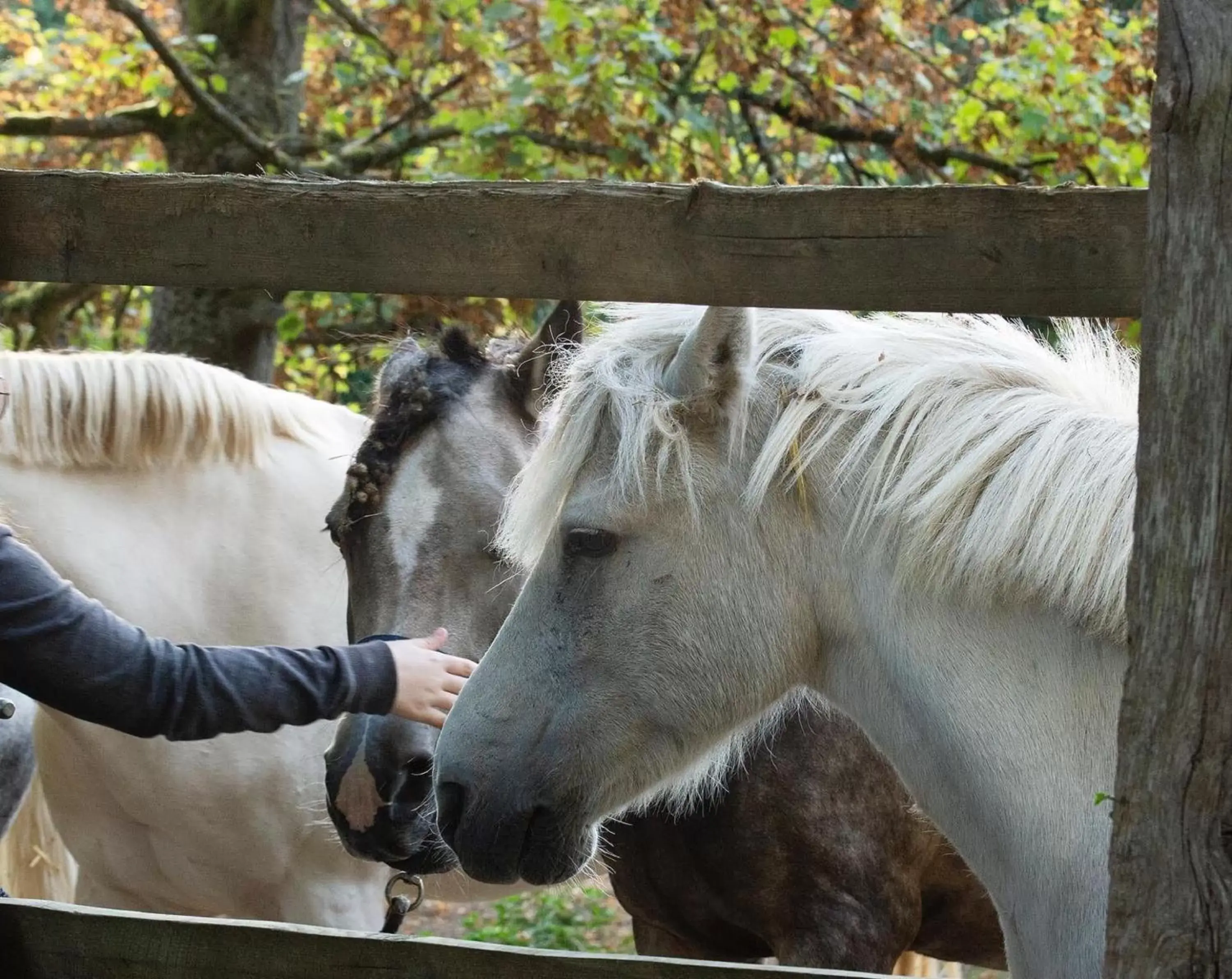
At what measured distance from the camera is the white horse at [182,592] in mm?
3189

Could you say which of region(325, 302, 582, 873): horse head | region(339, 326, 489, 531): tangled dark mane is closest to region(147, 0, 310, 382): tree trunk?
region(339, 326, 489, 531): tangled dark mane

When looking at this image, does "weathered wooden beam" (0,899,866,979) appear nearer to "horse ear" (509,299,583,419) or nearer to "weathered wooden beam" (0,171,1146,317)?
"weathered wooden beam" (0,171,1146,317)

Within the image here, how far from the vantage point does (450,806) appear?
6.00ft

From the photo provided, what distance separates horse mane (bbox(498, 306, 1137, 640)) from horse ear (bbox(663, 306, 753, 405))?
0.8 inches

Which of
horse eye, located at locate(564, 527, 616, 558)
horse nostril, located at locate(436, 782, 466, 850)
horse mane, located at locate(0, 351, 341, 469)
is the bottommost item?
horse nostril, located at locate(436, 782, 466, 850)

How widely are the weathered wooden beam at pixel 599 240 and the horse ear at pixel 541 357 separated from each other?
4.12 feet

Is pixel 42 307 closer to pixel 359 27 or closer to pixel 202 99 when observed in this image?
A: pixel 202 99

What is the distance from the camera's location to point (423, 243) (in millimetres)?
1587

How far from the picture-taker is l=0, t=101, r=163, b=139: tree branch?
238 inches

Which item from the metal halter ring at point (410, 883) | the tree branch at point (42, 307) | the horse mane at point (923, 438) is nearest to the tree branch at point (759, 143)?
the tree branch at point (42, 307)

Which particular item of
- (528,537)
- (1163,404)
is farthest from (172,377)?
(1163,404)

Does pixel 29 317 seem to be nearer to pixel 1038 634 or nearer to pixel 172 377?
pixel 172 377

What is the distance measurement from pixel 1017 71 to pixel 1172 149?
5.29 m

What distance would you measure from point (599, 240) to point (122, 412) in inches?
84.2
